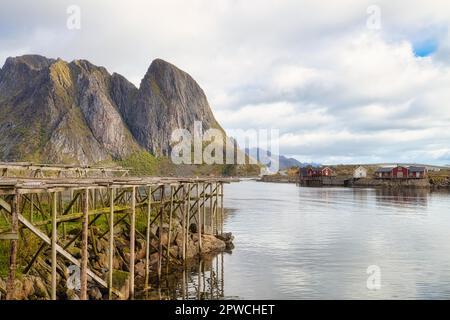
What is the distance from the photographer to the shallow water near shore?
29.4 meters

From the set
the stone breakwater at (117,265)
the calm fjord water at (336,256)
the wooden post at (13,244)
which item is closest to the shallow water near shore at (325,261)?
the calm fjord water at (336,256)

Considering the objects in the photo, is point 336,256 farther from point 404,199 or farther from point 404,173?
point 404,173

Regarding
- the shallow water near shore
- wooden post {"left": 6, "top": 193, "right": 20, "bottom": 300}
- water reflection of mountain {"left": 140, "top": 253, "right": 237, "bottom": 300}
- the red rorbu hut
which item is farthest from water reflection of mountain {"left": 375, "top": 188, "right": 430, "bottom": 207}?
wooden post {"left": 6, "top": 193, "right": 20, "bottom": 300}

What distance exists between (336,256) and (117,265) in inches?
786

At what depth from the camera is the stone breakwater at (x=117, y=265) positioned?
65.7ft

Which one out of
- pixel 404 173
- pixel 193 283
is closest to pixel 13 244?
pixel 193 283

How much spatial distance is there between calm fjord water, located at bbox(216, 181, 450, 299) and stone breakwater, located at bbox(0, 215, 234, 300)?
7.41ft

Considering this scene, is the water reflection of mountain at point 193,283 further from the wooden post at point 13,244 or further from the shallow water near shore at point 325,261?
the wooden post at point 13,244

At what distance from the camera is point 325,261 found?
3847cm

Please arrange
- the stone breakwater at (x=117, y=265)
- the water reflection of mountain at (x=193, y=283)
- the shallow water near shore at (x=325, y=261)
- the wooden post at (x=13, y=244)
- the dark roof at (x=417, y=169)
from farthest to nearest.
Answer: the dark roof at (x=417, y=169)
the shallow water near shore at (x=325, y=261)
the water reflection of mountain at (x=193, y=283)
the stone breakwater at (x=117, y=265)
the wooden post at (x=13, y=244)

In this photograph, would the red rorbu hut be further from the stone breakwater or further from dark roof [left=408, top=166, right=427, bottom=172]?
the stone breakwater

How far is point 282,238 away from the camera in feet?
167
